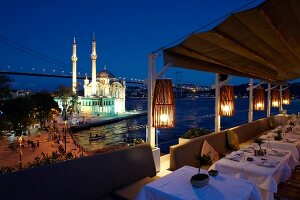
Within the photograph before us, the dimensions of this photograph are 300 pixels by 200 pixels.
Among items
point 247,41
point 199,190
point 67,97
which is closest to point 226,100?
point 247,41

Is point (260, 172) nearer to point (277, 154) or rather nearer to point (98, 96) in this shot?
point (277, 154)

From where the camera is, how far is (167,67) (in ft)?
12.1

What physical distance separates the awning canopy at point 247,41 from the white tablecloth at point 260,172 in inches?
65.7

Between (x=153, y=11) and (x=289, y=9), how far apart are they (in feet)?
271

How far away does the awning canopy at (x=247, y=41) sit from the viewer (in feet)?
8.11

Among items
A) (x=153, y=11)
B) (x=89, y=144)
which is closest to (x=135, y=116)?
(x=89, y=144)

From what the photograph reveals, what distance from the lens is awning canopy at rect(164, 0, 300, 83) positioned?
2.47 m

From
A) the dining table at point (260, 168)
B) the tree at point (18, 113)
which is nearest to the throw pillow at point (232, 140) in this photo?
the dining table at point (260, 168)

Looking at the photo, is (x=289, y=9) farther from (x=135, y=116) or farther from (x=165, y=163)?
(x=135, y=116)

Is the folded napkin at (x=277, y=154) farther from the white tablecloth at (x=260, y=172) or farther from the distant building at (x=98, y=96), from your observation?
the distant building at (x=98, y=96)

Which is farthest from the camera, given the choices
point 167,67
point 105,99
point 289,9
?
point 105,99

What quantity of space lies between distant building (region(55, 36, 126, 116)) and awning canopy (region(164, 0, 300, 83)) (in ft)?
160

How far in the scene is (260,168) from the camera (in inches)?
131

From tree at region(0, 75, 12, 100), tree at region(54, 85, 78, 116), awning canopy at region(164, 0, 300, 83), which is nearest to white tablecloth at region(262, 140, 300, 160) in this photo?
awning canopy at region(164, 0, 300, 83)
